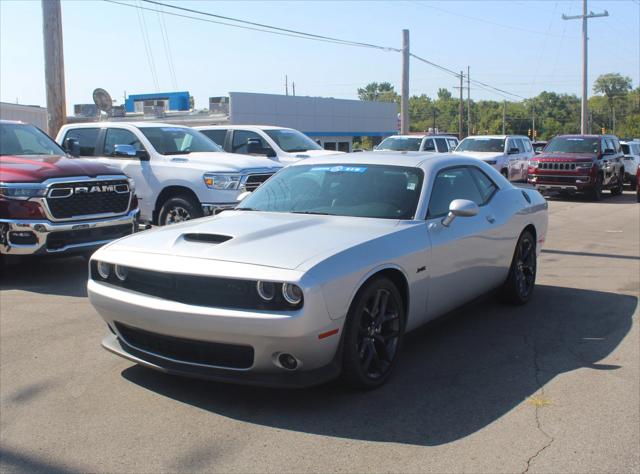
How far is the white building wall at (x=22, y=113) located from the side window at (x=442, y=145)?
14.5 m

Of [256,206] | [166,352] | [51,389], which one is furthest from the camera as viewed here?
[256,206]

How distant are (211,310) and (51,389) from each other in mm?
1514

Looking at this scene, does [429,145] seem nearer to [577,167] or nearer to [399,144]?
[399,144]

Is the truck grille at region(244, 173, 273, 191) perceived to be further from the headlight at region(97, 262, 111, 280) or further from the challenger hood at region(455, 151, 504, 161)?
the challenger hood at region(455, 151, 504, 161)

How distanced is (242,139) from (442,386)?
462 inches

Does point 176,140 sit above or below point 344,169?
above

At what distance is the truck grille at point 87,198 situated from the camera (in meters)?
8.33

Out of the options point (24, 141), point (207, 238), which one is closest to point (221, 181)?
point (24, 141)

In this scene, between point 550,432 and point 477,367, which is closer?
point 550,432

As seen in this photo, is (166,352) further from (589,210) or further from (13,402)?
(589,210)

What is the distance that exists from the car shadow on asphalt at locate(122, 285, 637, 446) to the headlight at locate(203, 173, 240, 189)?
5.01m

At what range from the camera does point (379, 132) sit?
53.4 m

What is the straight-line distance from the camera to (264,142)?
52.1 feet

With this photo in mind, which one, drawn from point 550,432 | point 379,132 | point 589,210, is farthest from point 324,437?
point 379,132
